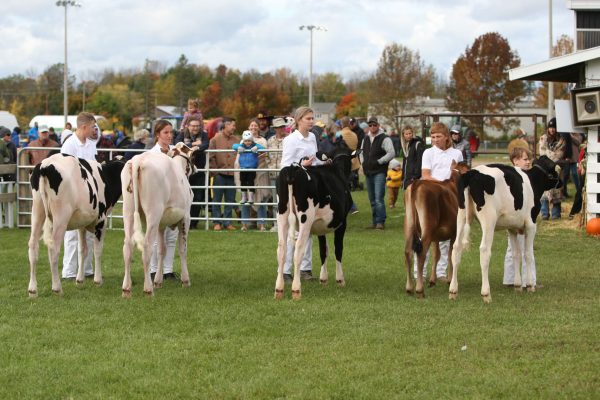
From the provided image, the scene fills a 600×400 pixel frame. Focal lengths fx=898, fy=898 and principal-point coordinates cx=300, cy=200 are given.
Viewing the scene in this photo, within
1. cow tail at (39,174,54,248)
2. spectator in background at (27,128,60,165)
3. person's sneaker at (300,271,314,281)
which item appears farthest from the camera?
spectator in background at (27,128,60,165)

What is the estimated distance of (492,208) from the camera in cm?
1015

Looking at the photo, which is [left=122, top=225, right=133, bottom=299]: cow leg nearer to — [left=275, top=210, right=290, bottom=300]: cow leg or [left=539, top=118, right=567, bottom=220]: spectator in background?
[left=275, top=210, right=290, bottom=300]: cow leg

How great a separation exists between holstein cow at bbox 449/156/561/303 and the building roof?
7514 millimetres

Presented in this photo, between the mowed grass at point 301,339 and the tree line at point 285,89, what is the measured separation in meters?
46.4

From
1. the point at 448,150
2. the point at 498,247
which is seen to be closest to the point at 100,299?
the point at 448,150

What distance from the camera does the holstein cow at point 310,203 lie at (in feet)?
34.2

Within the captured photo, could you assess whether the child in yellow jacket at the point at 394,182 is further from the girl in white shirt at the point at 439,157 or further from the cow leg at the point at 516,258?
the cow leg at the point at 516,258

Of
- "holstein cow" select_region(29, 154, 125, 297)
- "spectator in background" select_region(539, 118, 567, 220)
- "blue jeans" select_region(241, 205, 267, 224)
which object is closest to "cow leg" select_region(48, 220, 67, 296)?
"holstein cow" select_region(29, 154, 125, 297)

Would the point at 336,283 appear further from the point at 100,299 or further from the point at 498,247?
the point at 498,247

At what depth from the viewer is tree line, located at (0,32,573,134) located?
210 feet

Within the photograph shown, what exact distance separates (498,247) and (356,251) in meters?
2.66

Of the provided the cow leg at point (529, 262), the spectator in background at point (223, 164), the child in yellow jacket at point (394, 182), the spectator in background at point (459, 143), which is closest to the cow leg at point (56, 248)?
the cow leg at point (529, 262)

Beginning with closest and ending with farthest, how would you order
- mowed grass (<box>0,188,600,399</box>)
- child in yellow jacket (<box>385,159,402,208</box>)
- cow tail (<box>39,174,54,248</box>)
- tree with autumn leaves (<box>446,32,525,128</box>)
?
1. mowed grass (<box>0,188,600,399</box>)
2. cow tail (<box>39,174,54,248</box>)
3. child in yellow jacket (<box>385,159,402,208</box>)
4. tree with autumn leaves (<box>446,32,525,128</box>)

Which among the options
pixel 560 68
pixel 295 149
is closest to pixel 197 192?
pixel 560 68
